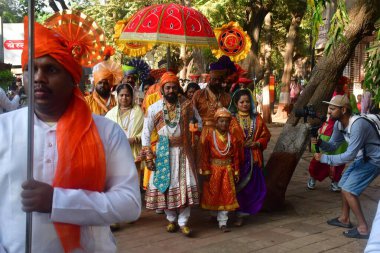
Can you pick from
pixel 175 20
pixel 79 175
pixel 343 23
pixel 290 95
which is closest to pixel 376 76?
pixel 343 23

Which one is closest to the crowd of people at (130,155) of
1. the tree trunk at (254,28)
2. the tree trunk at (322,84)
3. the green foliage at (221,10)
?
the tree trunk at (322,84)

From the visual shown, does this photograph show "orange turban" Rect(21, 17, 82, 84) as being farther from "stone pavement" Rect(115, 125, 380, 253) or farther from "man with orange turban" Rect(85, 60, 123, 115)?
"man with orange turban" Rect(85, 60, 123, 115)

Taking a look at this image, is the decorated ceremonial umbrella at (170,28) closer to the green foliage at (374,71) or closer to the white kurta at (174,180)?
the white kurta at (174,180)

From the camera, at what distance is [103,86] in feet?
21.5

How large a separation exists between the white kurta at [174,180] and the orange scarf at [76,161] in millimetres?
3713

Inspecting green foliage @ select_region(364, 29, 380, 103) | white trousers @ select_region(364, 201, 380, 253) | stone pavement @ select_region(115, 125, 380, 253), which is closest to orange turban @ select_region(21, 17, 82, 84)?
white trousers @ select_region(364, 201, 380, 253)

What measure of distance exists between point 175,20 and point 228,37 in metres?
1.50

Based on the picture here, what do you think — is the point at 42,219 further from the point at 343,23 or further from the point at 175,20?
the point at 175,20

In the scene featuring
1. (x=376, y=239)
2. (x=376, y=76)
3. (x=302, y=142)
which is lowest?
(x=302, y=142)

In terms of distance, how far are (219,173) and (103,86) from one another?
1905 millimetres

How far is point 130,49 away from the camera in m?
8.20

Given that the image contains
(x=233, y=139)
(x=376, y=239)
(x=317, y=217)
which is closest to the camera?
(x=376, y=239)

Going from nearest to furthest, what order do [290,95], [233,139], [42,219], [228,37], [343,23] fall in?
1. [42,219]
2. [343,23]
3. [233,139]
4. [228,37]
5. [290,95]

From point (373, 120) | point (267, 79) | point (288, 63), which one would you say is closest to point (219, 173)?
point (373, 120)
